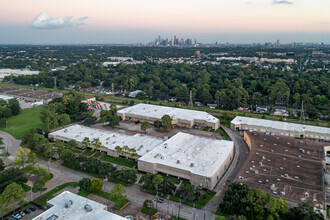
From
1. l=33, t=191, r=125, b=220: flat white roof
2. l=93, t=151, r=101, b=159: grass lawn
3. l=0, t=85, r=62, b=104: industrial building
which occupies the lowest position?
l=93, t=151, r=101, b=159: grass lawn

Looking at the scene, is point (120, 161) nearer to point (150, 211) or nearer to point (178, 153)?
point (178, 153)

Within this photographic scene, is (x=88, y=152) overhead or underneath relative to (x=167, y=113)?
underneath

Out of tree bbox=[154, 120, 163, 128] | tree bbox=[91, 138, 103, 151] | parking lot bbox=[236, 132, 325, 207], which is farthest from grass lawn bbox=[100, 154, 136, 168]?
parking lot bbox=[236, 132, 325, 207]

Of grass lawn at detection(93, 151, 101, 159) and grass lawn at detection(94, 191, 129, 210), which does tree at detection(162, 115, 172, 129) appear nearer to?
grass lawn at detection(93, 151, 101, 159)

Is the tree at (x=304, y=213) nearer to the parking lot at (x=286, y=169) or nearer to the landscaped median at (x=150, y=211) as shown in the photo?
the parking lot at (x=286, y=169)

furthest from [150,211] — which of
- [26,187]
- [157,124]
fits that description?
[157,124]

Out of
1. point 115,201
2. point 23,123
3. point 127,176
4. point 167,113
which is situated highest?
point 167,113
